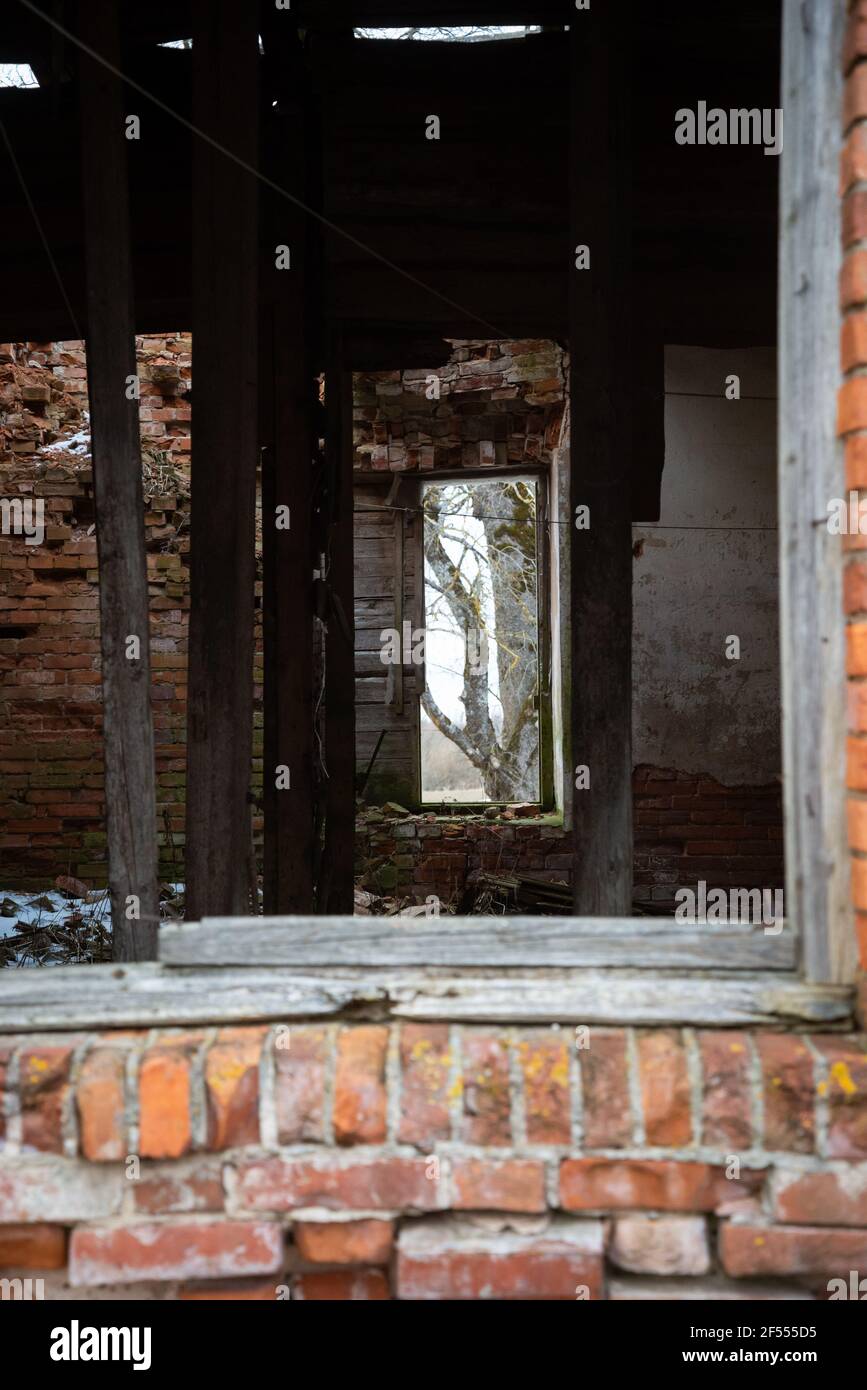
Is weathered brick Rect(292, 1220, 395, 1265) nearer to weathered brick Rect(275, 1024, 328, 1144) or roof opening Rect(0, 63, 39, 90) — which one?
weathered brick Rect(275, 1024, 328, 1144)

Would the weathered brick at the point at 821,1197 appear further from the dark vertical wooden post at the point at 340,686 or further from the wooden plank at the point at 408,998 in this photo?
the dark vertical wooden post at the point at 340,686

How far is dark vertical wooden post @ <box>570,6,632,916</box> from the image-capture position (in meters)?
2.38

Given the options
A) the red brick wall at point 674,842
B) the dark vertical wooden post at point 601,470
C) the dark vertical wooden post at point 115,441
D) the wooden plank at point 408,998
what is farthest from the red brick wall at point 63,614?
the wooden plank at point 408,998

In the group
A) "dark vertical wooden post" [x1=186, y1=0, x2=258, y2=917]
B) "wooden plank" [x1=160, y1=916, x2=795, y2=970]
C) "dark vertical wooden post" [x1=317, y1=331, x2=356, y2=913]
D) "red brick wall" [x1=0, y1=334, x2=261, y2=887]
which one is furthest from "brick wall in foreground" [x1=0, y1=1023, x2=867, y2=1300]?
"red brick wall" [x1=0, y1=334, x2=261, y2=887]

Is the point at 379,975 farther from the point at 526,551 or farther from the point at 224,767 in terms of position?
the point at 526,551

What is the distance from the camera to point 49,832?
7.23 m

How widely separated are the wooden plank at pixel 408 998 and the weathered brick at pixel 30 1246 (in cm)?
26

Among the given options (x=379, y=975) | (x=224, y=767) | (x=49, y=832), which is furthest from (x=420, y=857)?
(x=379, y=975)

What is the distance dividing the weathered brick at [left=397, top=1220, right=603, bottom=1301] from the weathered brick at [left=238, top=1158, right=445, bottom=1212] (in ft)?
0.21

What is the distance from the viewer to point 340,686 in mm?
4066

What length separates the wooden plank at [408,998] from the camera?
1395 mm

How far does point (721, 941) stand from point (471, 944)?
0.36 meters

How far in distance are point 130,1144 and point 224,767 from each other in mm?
A: 1096

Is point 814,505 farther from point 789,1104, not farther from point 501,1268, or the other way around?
point 501,1268
